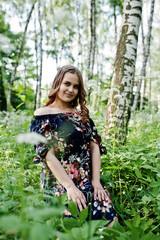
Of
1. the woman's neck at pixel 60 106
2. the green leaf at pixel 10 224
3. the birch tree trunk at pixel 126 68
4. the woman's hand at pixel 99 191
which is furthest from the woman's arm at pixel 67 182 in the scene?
the birch tree trunk at pixel 126 68

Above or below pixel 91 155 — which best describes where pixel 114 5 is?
above

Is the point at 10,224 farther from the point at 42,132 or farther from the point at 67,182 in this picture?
the point at 42,132

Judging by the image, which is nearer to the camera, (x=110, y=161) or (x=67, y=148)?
(x=67, y=148)

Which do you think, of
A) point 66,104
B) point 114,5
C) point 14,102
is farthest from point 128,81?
point 114,5

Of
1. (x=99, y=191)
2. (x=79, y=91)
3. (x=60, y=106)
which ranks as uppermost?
(x=79, y=91)

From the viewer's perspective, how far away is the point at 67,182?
1.45 m

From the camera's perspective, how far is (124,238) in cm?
98

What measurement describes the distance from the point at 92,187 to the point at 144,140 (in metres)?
1.38

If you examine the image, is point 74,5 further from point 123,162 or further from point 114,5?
point 123,162

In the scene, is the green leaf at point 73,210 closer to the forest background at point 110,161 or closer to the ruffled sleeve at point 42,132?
the forest background at point 110,161

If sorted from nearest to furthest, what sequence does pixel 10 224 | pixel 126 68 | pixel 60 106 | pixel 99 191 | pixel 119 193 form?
1. pixel 10 224
2. pixel 99 191
3. pixel 119 193
4. pixel 60 106
5. pixel 126 68

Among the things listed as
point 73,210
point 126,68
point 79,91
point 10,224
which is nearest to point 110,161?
point 79,91

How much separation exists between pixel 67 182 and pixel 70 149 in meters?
0.32

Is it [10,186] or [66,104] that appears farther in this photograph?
[66,104]
